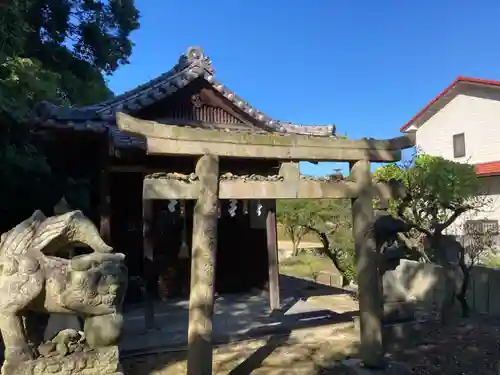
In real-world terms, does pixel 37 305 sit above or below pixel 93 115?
below

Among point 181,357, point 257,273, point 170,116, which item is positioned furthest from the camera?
point 257,273

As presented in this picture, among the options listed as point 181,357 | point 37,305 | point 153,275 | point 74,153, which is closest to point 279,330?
point 181,357

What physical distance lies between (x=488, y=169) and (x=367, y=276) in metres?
12.1

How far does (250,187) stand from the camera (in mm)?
5551

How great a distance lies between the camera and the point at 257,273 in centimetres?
1184

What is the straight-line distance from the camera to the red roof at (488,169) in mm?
15075

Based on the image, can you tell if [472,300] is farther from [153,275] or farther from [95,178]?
[95,178]

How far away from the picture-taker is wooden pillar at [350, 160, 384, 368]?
5.79m

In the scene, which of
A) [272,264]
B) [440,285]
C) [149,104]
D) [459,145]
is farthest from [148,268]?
[459,145]

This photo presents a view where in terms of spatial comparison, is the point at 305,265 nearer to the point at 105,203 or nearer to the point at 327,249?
the point at 327,249

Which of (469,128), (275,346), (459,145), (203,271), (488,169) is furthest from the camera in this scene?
(459,145)

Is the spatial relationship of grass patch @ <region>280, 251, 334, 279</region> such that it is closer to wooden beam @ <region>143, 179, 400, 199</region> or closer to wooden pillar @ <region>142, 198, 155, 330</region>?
wooden pillar @ <region>142, 198, 155, 330</region>

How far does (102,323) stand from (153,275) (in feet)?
12.9

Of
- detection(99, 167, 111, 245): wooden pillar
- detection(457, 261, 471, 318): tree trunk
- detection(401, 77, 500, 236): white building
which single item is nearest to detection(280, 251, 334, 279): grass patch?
detection(401, 77, 500, 236): white building
